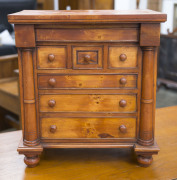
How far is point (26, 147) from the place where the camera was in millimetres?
1095

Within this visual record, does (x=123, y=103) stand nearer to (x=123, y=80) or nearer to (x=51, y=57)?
(x=123, y=80)

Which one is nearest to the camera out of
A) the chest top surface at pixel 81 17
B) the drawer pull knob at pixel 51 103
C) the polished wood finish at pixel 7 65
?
the chest top surface at pixel 81 17

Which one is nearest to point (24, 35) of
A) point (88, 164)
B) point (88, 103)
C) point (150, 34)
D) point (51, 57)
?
point (51, 57)

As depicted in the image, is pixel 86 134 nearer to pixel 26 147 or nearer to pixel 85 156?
pixel 85 156

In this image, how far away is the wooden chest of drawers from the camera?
3.33ft

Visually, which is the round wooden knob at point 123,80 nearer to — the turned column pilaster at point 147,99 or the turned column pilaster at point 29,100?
the turned column pilaster at point 147,99

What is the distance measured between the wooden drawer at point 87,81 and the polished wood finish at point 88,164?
0.31 m

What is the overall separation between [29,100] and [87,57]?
268 mm

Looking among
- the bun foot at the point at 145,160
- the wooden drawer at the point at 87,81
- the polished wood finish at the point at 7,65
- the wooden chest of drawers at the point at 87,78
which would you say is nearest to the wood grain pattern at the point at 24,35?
the wooden chest of drawers at the point at 87,78

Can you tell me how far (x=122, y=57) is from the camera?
1.04 m

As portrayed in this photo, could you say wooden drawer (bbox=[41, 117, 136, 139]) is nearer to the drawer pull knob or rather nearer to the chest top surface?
the drawer pull knob

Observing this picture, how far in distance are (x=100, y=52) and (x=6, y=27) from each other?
405 centimetres

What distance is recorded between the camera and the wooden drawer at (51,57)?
3.44ft

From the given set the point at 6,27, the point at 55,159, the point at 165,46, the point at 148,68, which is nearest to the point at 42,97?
the point at 55,159
